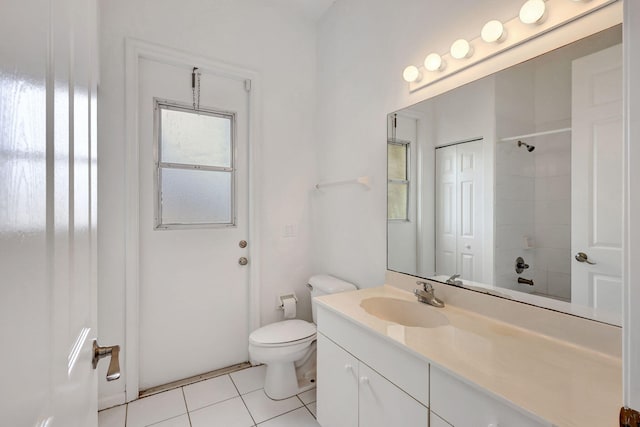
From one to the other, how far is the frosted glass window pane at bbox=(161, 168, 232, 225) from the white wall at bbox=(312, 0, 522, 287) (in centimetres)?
77

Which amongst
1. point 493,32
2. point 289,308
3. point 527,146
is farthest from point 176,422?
point 493,32

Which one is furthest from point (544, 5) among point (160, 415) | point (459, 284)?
point (160, 415)

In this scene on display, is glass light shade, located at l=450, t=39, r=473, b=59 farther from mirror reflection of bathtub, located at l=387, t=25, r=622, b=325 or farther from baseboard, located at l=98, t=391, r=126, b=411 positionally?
baseboard, located at l=98, t=391, r=126, b=411

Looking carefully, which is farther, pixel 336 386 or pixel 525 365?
pixel 336 386

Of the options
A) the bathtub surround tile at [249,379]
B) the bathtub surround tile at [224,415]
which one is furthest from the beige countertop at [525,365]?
the bathtub surround tile at [249,379]

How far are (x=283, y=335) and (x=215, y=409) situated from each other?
0.58 meters

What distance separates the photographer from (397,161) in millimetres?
1686

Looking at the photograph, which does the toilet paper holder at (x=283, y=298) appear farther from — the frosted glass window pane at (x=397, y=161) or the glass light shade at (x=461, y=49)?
the glass light shade at (x=461, y=49)

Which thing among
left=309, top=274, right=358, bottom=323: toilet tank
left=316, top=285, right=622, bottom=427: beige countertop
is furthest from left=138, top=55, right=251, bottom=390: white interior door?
left=316, top=285, right=622, bottom=427: beige countertop

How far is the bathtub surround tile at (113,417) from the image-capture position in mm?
1587

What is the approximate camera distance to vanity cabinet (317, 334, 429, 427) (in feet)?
3.25

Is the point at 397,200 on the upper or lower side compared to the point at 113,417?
upper

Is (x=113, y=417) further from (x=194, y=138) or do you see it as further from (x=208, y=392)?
(x=194, y=138)

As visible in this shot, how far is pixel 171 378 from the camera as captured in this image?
1930 mm
